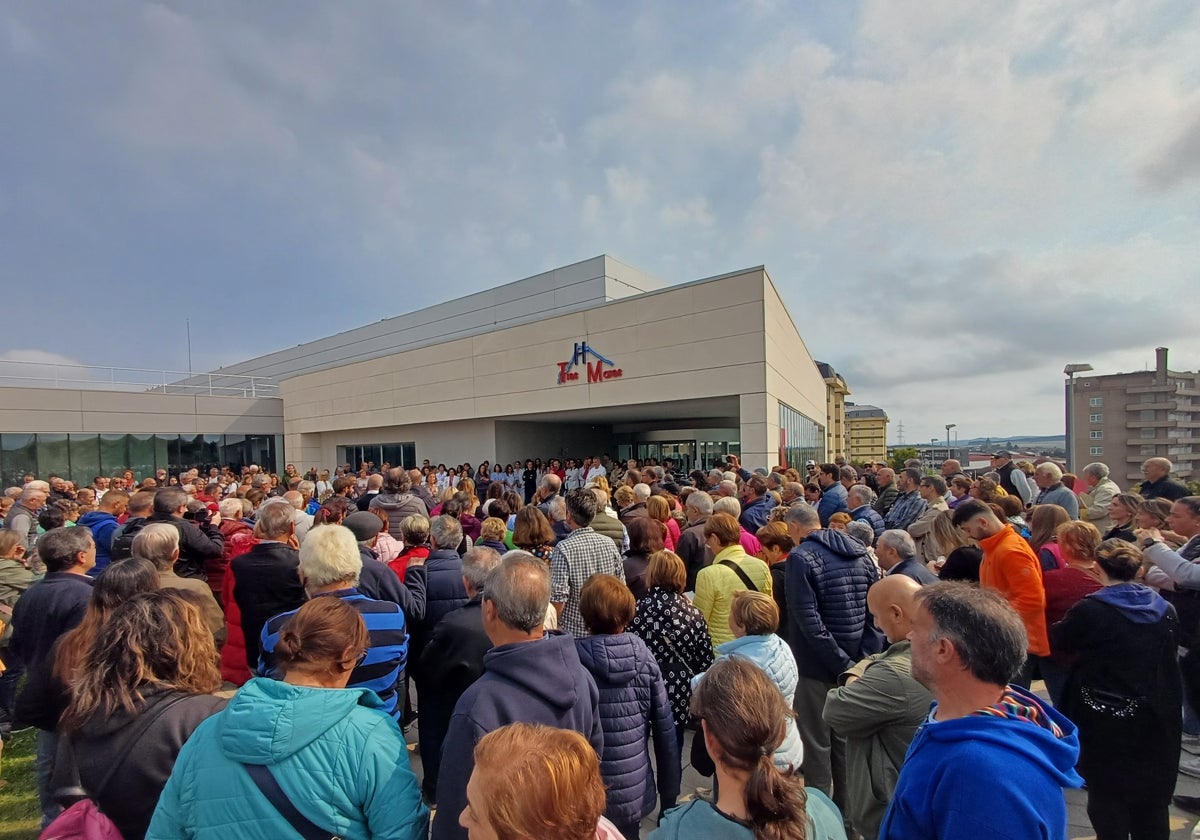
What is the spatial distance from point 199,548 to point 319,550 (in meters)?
3.12

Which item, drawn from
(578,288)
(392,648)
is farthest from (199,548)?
(578,288)

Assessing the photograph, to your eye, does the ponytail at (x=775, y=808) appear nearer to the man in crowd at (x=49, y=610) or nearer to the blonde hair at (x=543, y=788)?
the blonde hair at (x=543, y=788)

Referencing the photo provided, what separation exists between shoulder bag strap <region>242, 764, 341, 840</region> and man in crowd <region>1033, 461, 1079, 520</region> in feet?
24.5

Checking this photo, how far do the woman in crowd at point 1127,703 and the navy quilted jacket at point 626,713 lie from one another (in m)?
2.20

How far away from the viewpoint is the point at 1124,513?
15.6 feet

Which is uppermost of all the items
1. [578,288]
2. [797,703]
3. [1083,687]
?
[578,288]

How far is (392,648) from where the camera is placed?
2.71m

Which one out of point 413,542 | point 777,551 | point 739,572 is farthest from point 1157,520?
point 413,542

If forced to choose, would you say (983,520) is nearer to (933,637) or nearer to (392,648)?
(933,637)

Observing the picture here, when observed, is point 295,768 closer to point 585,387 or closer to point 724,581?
point 724,581

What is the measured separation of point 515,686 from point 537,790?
810 millimetres

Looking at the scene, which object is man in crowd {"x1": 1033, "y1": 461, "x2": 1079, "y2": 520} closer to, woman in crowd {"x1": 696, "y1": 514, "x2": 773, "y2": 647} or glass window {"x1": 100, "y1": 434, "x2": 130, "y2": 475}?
woman in crowd {"x1": 696, "y1": 514, "x2": 773, "y2": 647}

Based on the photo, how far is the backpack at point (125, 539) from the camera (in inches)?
182

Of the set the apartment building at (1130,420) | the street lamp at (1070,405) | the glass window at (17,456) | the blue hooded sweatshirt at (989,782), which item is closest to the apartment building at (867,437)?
the apartment building at (1130,420)
